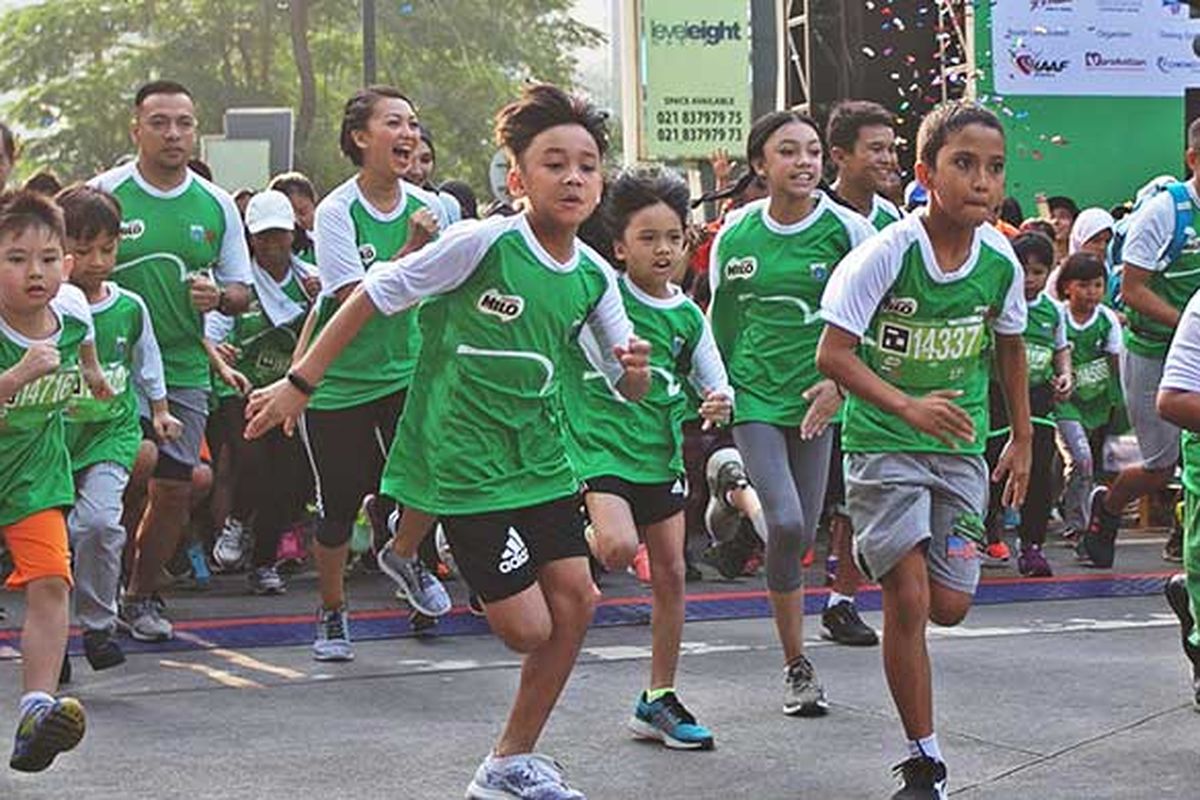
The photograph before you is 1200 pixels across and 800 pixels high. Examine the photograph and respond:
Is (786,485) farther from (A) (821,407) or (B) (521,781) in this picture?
(B) (521,781)

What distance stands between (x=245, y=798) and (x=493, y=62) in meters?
45.6

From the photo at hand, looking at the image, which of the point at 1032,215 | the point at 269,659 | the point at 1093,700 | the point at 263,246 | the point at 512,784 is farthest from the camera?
the point at 1032,215

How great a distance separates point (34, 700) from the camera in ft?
21.4

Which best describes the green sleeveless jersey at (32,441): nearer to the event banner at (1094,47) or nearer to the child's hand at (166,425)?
the child's hand at (166,425)

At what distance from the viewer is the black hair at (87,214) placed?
28.4 feet

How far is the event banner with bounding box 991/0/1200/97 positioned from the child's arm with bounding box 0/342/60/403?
39.1 ft

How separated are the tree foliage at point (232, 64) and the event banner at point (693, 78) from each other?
85.9 ft

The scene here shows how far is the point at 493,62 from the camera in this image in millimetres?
51438

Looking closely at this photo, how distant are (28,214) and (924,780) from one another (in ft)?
9.72

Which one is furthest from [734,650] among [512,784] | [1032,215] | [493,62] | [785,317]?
[493,62]

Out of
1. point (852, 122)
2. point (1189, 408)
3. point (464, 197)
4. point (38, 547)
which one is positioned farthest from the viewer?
point (464, 197)

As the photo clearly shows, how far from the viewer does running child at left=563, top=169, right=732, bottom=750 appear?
745 centimetres

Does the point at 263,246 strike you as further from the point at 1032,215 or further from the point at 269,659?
the point at 1032,215

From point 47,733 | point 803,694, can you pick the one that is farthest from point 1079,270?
point 47,733
